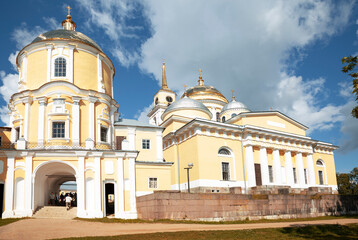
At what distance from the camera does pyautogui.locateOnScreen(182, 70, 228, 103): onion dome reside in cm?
6011

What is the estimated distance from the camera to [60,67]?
30.3m

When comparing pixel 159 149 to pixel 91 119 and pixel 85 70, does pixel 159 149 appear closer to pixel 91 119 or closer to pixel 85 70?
pixel 91 119

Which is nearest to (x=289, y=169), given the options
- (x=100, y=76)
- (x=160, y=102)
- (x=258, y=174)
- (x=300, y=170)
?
(x=300, y=170)

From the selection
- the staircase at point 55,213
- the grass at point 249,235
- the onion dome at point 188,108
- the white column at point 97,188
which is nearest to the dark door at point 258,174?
the onion dome at point 188,108

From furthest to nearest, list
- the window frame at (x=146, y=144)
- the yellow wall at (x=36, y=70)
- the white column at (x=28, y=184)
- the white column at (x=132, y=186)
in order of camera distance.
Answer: the window frame at (x=146, y=144), the yellow wall at (x=36, y=70), the white column at (x=132, y=186), the white column at (x=28, y=184)

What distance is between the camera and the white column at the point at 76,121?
91.2ft

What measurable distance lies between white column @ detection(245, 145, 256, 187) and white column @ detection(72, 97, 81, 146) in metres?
20.0

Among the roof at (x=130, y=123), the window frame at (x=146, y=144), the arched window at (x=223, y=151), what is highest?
the roof at (x=130, y=123)

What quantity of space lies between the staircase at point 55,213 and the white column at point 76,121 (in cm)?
547

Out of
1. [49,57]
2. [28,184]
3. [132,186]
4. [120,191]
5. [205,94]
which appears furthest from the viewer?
[205,94]

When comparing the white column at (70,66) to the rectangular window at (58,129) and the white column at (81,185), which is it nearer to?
the rectangular window at (58,129)

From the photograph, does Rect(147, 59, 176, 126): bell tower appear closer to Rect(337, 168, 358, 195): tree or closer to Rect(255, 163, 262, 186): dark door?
Rect(255, 163, 262, 186): dark door

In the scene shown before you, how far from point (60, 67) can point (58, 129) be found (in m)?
6.21

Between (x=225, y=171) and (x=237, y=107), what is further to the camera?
(x=237, y=107)
